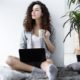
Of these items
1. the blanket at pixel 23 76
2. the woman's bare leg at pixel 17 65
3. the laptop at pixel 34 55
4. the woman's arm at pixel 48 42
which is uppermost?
the woman's arm at pixel 48 42

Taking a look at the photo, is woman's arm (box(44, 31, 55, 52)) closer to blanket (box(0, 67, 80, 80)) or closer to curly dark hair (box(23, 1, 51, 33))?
curly dark hair (box(23, 1, 51, 33))

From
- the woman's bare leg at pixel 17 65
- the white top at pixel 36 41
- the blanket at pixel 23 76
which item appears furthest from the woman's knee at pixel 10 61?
the white top at pixel 36 41

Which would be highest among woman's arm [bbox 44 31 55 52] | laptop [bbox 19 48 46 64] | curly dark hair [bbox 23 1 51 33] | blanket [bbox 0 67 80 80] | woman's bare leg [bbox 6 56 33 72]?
curly dark hair [bbox 23 1 51 33]

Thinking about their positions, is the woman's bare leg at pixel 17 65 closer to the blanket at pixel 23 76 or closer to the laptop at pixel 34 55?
the laptop at pixel 34 55

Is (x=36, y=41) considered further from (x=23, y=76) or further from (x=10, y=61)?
(x=23, y=76)

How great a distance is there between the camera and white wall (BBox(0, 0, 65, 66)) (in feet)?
8.57

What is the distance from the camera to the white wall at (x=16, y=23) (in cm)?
261

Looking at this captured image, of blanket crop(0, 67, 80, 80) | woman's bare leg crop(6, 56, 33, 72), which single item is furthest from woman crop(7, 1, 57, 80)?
blanket crop(0, 67, 80, 80)

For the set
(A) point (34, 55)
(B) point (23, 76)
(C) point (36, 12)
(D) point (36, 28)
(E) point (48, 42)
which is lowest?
(B) point (23, 76)

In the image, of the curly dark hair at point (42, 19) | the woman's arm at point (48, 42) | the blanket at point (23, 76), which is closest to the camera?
the blanket at point (23, 76)

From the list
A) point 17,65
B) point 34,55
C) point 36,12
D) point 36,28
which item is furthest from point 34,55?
point 36,12

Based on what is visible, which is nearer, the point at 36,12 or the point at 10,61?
the point at 10,61

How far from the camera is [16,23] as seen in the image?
267 centimetres

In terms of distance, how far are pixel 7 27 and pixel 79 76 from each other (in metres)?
1.07
